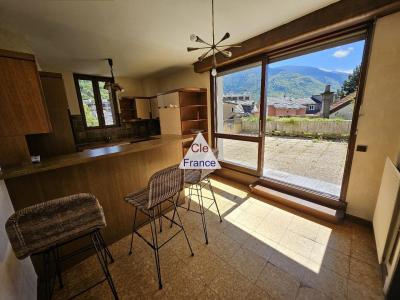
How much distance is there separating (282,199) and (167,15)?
2980mm

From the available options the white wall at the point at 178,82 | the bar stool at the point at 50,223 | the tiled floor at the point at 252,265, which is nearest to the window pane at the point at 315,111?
the tiled floor at the point at 252,265

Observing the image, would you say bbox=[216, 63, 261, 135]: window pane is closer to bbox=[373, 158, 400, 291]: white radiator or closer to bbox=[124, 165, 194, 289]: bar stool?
bbox=[373, 158, 400, 291]: white radiator

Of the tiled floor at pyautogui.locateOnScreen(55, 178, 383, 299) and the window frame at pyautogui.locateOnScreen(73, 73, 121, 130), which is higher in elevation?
the window frame at pyautogui.locateOnScreen(73, 73, 121, 130)

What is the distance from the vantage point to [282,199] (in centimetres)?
267

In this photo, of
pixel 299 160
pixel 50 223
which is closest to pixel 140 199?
pixel 50 223

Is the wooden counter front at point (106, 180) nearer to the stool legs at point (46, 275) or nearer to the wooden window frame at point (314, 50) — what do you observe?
the stool legs at point (46, 275)

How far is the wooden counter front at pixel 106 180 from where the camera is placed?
147cm

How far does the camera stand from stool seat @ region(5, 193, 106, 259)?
3.01 feet

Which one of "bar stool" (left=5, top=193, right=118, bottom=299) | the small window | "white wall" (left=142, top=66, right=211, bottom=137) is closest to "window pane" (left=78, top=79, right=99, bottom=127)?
the small window

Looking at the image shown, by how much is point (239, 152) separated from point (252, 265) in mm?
2456

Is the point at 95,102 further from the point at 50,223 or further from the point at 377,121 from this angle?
the point at 377,121

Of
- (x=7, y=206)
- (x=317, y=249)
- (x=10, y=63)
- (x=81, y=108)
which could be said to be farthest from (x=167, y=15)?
(x=81, y=108)

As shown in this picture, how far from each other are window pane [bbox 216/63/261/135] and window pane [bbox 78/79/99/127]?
3301 millimetres

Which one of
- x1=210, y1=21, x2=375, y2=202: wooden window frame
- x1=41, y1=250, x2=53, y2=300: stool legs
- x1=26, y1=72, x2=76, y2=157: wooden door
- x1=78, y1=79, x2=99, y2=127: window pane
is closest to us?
x1=41, y1=250, x2=53, y2=300: stool legs
